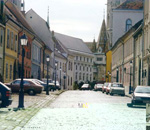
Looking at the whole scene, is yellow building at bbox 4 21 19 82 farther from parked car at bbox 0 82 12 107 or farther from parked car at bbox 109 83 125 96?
parked car at bbox 0 82 12 107

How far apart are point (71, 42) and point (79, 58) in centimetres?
522

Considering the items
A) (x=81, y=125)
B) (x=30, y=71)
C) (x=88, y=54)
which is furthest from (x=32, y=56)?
(x=88, y=54)

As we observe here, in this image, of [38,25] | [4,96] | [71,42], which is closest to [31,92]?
[4,96]

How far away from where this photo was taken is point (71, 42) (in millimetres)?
133750

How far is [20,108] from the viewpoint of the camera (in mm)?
20984

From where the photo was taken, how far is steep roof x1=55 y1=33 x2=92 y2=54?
127125 millimetres

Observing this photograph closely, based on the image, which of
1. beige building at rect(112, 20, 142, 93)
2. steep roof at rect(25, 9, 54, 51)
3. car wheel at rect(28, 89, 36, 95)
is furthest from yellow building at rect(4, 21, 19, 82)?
steep roof at rect(25, 9, 54, 51)

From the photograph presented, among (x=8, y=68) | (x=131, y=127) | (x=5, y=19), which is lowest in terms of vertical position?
(x=131, y=127)

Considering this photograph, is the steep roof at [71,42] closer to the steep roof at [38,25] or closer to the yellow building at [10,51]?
the steep roof at [38,25]

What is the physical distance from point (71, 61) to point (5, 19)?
80.5 meters

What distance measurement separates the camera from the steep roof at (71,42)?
127m

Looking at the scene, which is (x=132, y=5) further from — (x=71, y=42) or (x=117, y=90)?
(x=117, y=90)

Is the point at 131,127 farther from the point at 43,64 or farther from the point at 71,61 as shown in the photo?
the point at 71,61

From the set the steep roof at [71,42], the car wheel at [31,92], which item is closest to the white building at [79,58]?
the steep roof at [71,42]
